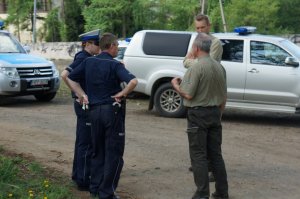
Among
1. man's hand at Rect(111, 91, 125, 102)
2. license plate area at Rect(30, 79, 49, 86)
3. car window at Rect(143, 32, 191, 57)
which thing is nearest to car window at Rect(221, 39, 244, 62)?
car window at Rect(143, 32, 191, 57)

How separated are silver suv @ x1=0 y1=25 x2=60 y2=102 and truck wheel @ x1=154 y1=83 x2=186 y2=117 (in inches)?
127

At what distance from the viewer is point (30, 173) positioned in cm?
692

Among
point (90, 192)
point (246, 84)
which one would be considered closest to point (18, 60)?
point (246, 84)

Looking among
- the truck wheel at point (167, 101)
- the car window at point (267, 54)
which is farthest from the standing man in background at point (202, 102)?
the truck wheel at point (167, 101)

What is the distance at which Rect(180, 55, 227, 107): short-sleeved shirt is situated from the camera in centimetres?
593

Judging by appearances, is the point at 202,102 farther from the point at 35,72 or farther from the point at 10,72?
the point at 35,72

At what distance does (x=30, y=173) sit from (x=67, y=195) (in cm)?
105

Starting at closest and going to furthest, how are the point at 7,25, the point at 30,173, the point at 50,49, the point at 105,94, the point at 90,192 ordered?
the point at 105,94, the point at 90,192, the point at 30,173, the point at 50,49, the point at 7,25

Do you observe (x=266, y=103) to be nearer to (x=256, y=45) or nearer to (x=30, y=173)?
(x=256, y=45)

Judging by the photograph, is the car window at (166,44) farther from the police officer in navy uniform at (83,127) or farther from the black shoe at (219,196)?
the black shoe at (219,196)

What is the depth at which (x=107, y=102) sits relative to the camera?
5727mm

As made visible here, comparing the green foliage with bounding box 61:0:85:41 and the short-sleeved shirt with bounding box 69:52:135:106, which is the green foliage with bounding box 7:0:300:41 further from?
the short-sleeved shirt with bounding box 69:52:135:106

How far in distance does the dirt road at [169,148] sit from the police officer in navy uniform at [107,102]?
24.8 inches

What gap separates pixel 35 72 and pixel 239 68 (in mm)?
5123
